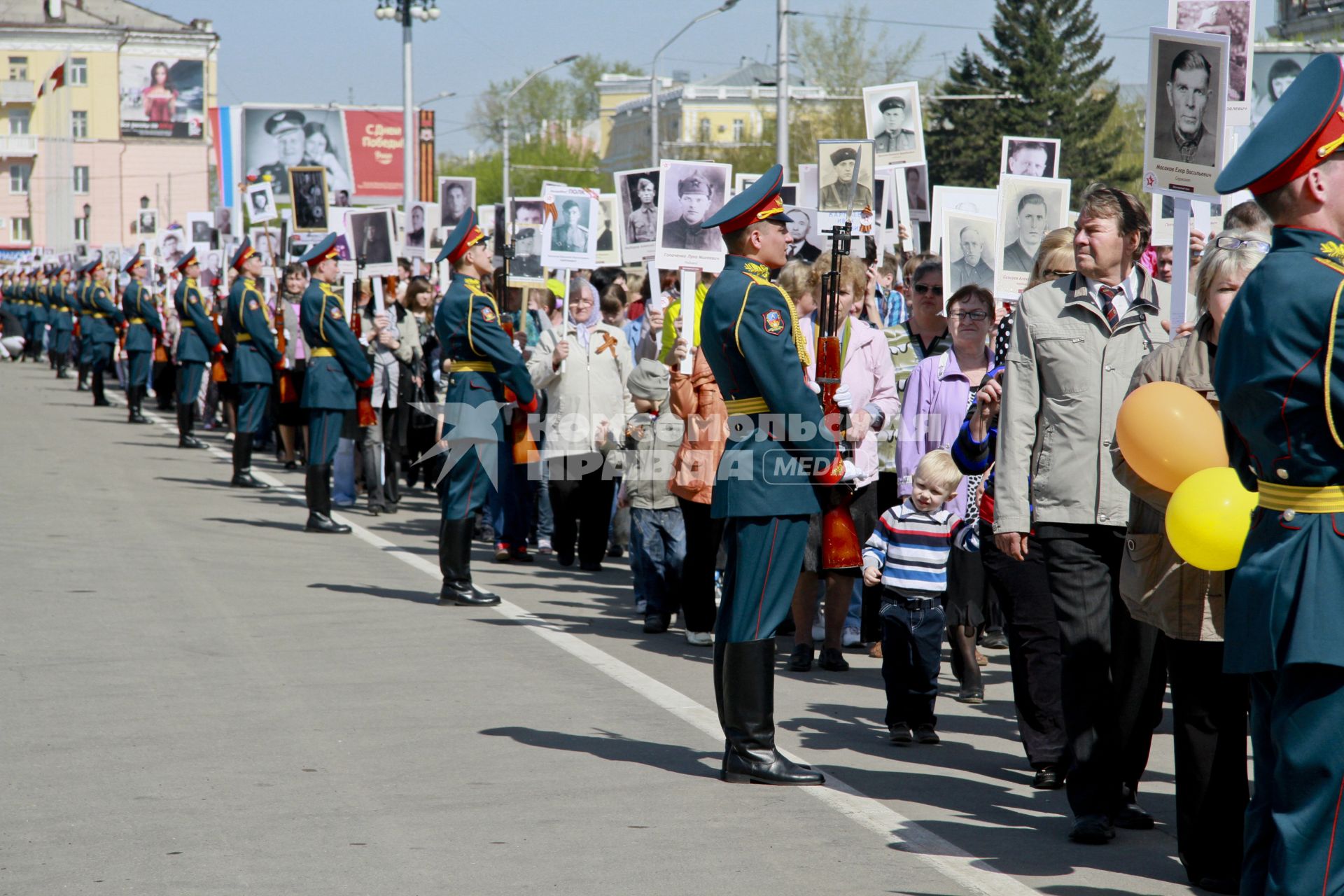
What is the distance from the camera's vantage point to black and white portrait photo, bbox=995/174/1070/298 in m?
11.0

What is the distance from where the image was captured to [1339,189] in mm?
3742

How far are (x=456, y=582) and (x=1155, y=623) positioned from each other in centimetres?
619

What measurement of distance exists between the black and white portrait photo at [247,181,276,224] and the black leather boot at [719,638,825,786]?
17.8 m

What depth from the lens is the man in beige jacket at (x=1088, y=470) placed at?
5703mm

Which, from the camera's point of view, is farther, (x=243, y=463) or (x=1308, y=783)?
(x=243, y=463)

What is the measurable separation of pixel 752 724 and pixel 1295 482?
296 centimetres

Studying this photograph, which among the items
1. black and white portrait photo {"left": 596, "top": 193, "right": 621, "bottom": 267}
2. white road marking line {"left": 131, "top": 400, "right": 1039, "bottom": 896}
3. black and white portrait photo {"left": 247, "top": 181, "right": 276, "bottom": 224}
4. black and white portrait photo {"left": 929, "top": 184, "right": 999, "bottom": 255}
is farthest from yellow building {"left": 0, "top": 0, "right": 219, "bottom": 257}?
white road marking line {"left": 131, "top": 400, "right": 1039, "bottom": 896}

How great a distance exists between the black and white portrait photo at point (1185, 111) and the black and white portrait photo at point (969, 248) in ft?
13.1

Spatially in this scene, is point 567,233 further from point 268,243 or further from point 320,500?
point 268,243

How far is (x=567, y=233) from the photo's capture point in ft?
48.7

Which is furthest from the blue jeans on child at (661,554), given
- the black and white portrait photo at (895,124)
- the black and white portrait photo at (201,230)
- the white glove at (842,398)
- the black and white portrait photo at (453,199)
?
the black and white portrait photo at (201,230)

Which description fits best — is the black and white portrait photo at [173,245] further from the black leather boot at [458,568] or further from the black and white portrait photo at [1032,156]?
the black leather boot at [458,568]

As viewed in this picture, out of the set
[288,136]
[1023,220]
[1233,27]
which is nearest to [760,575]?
[1233,27]

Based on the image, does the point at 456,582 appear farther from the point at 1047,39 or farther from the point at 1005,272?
the point at 1047,39
